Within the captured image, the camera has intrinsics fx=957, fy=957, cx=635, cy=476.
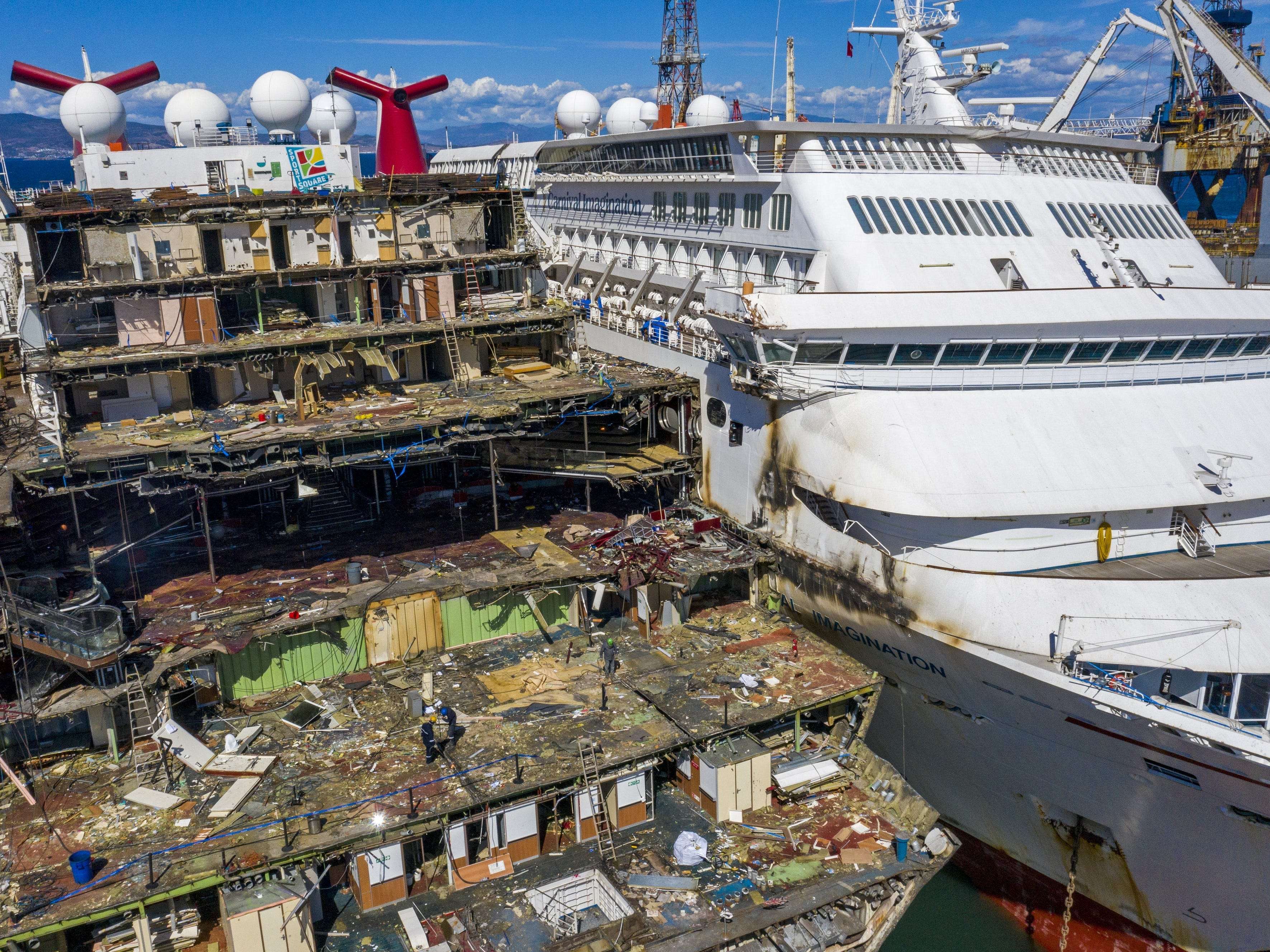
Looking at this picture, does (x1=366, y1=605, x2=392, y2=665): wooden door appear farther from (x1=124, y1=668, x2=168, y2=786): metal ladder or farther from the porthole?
the porthole

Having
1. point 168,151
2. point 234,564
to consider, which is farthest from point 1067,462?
point 168,151

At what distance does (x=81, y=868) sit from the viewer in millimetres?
16750

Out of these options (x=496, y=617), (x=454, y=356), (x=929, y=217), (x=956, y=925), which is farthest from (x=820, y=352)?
(x=956, y=925)

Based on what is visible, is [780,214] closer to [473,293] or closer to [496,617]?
[473,293]

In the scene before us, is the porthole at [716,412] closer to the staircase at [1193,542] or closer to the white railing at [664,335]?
the white railing at [664,335]

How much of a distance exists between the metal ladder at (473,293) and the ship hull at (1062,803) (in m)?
15.5

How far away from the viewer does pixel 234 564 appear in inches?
1107

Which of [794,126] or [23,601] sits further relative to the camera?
[794,126]

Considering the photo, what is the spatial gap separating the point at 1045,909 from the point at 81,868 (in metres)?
20.8

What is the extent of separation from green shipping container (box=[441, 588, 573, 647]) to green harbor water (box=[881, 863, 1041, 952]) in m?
11.8

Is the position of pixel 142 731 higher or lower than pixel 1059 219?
lower

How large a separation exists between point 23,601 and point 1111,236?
31625 mm

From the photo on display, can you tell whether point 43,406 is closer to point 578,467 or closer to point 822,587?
point 578,467

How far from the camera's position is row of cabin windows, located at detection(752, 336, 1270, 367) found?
24562 millimetres
